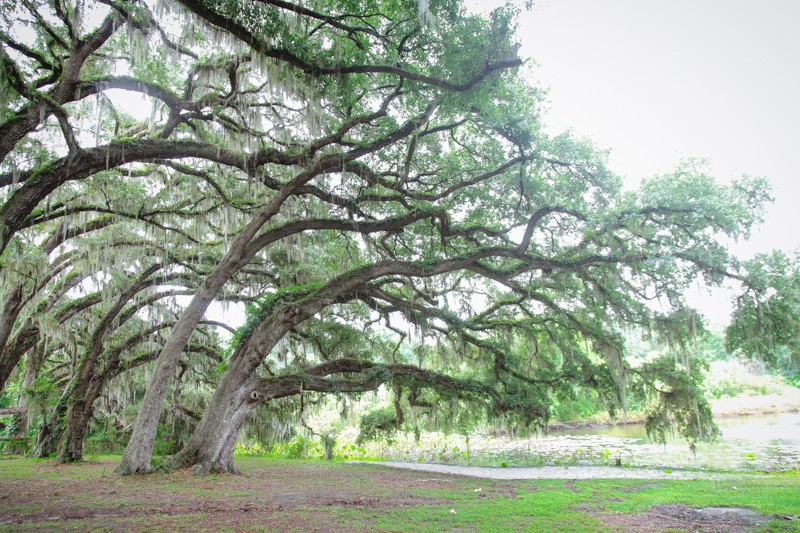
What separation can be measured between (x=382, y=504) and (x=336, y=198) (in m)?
5.49

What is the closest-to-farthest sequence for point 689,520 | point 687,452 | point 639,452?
point 689,520 → point 687,452 → point 639,452

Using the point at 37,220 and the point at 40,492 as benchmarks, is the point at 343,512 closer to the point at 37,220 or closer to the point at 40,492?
the point at 40,492

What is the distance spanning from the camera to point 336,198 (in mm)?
9148

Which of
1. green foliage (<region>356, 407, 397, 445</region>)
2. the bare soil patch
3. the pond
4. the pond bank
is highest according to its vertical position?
green foliage (<region>356, 407, 397, 445</region>)

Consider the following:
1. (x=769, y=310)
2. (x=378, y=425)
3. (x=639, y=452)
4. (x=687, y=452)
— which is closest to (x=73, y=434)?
(x=378, y=425)

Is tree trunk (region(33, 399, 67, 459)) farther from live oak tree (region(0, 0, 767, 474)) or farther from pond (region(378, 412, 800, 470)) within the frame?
pond (region(378, 412, 800, 470))

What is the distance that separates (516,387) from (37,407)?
45.3ft

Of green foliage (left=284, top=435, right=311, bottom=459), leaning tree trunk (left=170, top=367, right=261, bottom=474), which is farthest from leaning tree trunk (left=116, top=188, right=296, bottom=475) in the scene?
green foliage (left=284, top=435, right=311, bottom=459)

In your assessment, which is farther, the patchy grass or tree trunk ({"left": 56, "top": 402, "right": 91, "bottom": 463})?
tree trunk ({"left": 56, "top": 402, "right": 91, "bottom": 463})

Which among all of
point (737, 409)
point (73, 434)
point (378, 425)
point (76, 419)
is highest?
point (76, 419)

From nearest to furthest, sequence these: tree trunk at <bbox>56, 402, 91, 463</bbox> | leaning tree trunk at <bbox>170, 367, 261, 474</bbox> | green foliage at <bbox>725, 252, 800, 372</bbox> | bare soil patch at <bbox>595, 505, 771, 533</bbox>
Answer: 1. bare soil patch at <bbox>595, 505, 771, 533</bbox>
2. green foliage at <bbox>725, 252, 800, 372</bbox>
3. leaning tree trunk at <bbox>170, 367, 261, 474</bbox>
4. tree trunk at <bbox>56, 402, 91, 463</bbox>

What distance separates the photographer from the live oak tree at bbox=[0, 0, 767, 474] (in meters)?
6.32

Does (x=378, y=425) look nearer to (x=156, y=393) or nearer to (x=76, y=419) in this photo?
(x=156, y=393)

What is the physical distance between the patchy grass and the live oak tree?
1.76m
